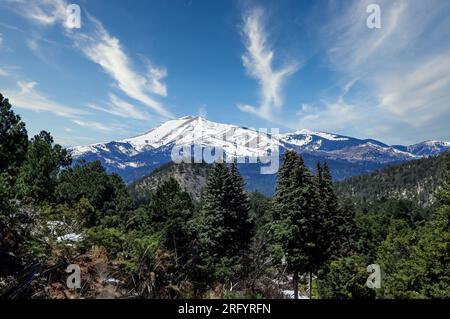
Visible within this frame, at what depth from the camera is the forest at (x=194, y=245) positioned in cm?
1572

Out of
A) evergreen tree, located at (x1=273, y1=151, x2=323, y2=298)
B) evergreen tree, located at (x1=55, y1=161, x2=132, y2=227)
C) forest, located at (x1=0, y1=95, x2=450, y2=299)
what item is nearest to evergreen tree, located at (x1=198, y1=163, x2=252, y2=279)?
forest, located at (x1=0, y1=95, x2=450, y2=299)

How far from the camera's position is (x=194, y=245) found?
28.9 metres

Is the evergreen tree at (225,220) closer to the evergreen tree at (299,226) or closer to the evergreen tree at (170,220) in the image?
the evergreen tree at (170,220)

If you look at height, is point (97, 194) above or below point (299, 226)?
above

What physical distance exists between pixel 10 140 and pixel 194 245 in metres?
27.5

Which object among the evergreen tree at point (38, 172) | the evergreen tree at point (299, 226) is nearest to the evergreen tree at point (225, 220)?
the evergreen tree at point (299, 226)

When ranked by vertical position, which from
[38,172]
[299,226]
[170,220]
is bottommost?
[299,226]

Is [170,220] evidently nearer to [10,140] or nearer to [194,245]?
[194,245]

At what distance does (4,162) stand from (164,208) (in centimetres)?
2275

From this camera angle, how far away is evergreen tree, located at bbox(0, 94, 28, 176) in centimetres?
3881

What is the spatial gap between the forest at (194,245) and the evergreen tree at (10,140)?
12cm

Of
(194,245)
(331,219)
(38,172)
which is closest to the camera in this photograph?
(194,245)

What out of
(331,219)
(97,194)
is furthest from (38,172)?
(331,219)

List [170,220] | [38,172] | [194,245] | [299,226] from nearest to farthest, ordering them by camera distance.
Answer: [299,226] → [170,220] → [194,245] → [38,172]
